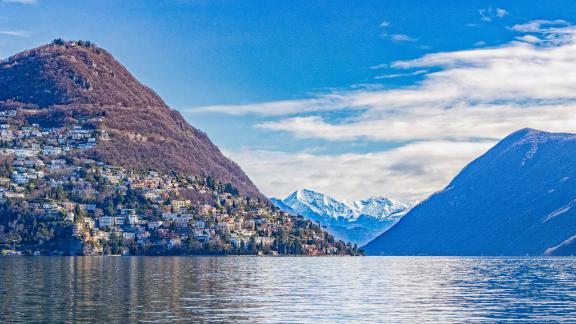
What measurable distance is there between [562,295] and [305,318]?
4274 cm

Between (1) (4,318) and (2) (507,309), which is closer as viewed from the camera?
(1) (4,318)

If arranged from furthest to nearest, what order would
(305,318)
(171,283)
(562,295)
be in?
(171,283) < (562,295) < (305,318)

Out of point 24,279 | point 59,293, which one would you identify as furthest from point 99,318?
point 24,279

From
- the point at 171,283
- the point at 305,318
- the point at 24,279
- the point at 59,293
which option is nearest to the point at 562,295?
the point at 305,318

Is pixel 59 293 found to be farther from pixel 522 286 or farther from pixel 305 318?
pixel 522 286

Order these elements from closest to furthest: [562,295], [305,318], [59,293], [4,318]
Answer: [4,318] < [305,318] < [59,293] < [562,295]

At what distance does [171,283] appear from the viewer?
116188mm

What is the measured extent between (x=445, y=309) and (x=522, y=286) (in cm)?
4251

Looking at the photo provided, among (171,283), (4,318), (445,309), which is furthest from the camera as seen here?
(171,283)

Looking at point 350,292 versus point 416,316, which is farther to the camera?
point 350,292

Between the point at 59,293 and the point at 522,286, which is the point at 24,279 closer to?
the point at 59,293

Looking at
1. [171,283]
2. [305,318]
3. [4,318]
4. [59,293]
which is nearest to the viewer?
[4,318]

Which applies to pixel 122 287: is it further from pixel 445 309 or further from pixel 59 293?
pixel 445 309

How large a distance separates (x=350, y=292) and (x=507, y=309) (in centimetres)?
2530
